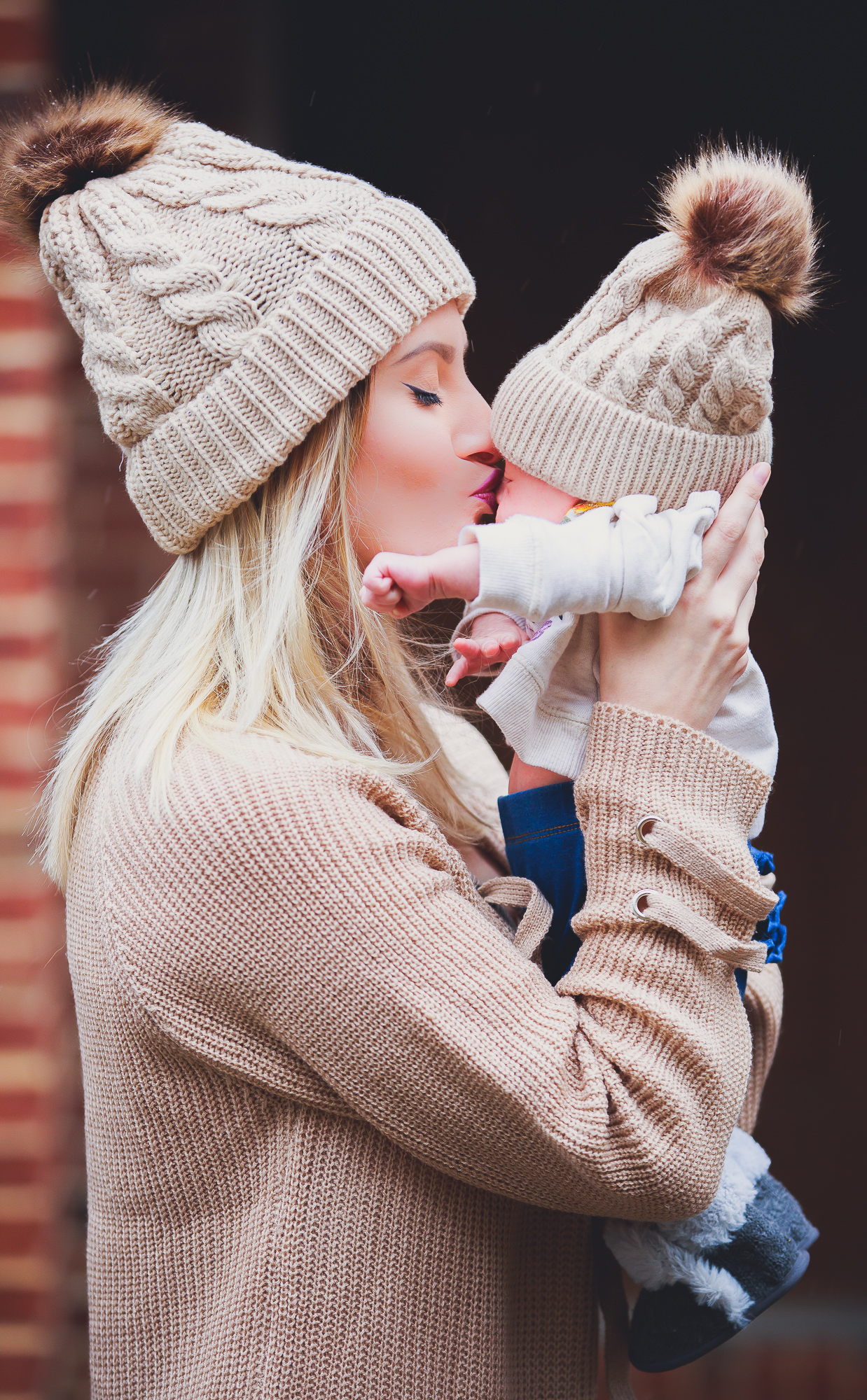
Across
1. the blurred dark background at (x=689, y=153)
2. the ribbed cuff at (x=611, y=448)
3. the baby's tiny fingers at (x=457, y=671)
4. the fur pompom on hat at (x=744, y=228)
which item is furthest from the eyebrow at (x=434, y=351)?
the blurred dark background at (x=689, y=153)

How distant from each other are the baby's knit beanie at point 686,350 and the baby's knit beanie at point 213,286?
0.81 feet

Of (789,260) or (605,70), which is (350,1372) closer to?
(789,260)

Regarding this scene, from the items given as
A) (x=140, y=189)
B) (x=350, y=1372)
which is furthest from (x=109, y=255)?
(x=350, y=1372)

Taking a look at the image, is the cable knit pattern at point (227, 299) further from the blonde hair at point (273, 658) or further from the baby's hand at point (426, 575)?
the baby's hand at point (426, 575)

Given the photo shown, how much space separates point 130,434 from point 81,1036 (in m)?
0.79

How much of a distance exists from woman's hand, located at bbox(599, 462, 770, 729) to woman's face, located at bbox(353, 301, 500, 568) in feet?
0.94

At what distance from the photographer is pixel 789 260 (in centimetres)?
140

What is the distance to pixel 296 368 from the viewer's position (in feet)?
4.79

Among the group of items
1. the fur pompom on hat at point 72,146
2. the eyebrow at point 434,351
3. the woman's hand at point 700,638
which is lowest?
the woman's hand at point 700,638

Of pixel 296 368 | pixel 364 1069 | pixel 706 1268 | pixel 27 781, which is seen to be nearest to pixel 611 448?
pixel 296 368

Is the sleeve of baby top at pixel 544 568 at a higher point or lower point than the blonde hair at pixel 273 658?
higher

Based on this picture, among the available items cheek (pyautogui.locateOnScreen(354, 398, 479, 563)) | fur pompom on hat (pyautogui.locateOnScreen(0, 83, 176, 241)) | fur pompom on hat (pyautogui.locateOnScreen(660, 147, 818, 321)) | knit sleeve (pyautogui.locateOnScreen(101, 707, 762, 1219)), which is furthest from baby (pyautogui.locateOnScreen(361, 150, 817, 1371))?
fur pompom on hat (pyautogui.locateOnScreen(0, 83, 176, 241))

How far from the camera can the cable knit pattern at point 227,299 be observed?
146 centimetres

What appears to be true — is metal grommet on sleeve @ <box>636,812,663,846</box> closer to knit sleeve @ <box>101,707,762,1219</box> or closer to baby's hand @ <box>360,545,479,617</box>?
knit sleeve @ <box>101,707,762,1219</box>
